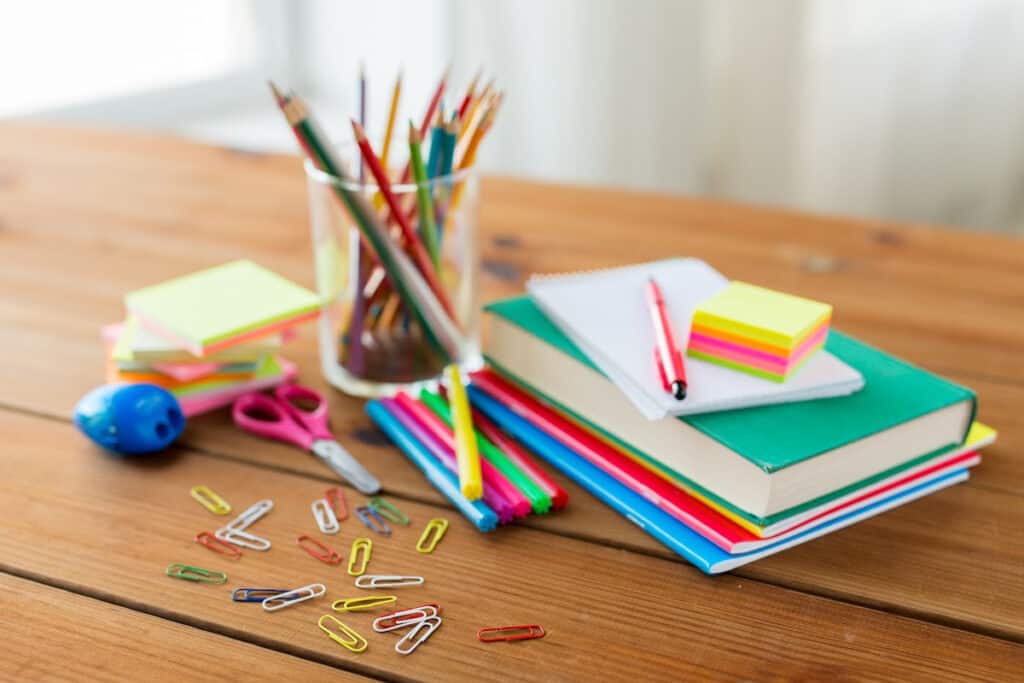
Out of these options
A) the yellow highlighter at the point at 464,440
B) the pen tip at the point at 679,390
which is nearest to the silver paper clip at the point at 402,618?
the yellow highlighter at the point at 464,440

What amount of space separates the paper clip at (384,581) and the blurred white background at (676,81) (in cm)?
157

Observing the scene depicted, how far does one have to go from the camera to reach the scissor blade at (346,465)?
2.45 feet

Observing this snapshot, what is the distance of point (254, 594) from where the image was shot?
63 centimetres

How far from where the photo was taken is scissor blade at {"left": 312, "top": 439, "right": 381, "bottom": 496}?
Result: 2.45ft

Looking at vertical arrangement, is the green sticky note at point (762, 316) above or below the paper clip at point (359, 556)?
above

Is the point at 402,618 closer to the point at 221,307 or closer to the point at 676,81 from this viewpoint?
the point at 221,307

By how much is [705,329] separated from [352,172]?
319mm

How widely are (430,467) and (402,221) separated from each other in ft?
0.60

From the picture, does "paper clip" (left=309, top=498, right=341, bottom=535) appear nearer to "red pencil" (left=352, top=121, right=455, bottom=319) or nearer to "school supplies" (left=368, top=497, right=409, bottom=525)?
"school supplies" (left=368, top=497, right=409, bottom=525)

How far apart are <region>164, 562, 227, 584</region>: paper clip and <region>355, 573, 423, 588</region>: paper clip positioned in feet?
0.27

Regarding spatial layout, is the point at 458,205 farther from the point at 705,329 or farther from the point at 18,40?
the point at 18,40

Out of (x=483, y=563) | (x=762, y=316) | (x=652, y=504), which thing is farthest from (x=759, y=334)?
(x=483, y=563)

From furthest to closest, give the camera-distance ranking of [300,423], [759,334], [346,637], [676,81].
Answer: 1. [676,81]
2. [300,423]
3. [759,334]
4. [346,637]

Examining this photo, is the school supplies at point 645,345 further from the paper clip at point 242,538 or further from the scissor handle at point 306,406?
the paper clip at point 242,538
